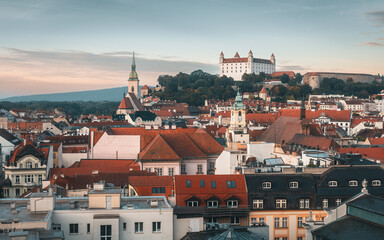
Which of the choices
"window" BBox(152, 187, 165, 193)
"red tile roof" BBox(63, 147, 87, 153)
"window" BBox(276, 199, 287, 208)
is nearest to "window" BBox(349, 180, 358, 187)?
"window" BBox(276, 199, 287, 208)

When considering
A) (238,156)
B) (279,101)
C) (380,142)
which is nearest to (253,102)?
(279,101)

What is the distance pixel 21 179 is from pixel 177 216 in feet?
94.4

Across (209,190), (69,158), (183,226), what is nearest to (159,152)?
(69,158)

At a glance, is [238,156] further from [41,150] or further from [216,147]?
[41,150]

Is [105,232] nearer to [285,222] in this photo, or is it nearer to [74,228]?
[74,228]

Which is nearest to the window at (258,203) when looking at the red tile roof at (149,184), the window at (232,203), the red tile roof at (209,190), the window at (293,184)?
the red tile roof at (209,190)

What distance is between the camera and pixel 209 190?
31859 mm

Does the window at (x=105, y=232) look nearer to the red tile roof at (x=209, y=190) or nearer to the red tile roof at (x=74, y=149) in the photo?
the red tile roof at (x=209, y=190)

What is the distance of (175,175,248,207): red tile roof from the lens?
31266 millimetres

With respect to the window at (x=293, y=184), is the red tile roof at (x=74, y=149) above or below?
below

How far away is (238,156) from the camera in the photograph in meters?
43.5

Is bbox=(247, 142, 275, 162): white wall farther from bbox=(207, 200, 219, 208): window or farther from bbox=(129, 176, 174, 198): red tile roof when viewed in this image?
bbox=(207, 200, 219, 208): window

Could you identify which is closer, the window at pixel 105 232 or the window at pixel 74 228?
the window at pixel 105 232

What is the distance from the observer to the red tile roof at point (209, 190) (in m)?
31.3
